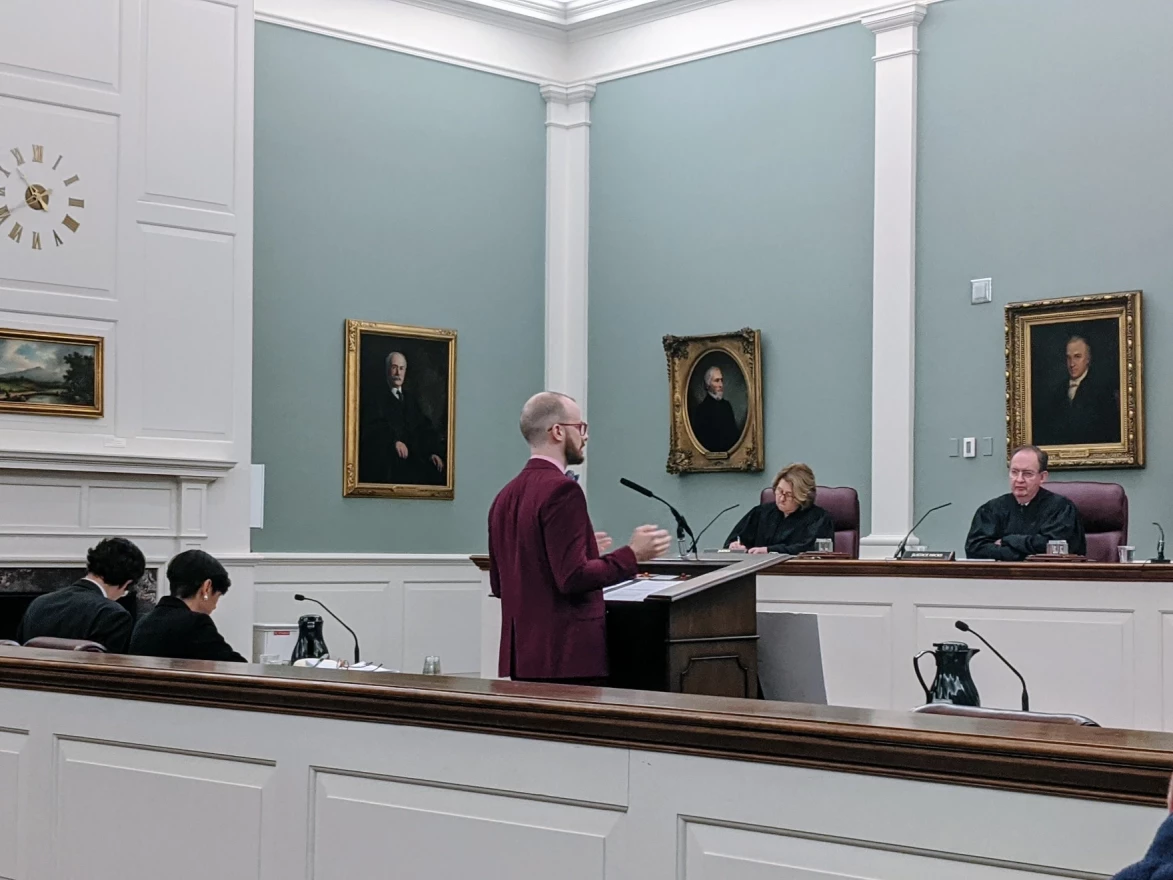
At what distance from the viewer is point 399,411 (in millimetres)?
12086

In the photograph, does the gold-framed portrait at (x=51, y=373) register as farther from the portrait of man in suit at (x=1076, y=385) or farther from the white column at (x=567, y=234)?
the portrait of man in suit at (x=1076, y=385)

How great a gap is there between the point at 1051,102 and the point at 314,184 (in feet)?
16.9

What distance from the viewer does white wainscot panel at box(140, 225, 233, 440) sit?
10289 millimetres

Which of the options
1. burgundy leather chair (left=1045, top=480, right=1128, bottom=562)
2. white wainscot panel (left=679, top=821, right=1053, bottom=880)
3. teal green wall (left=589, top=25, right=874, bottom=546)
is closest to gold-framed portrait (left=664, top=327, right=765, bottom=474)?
teal green wall (left=589, top=25, right=874, bottom=546)

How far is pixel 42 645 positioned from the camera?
5051 millimetres

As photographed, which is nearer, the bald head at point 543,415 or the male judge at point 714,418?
the bald head at point 543,415

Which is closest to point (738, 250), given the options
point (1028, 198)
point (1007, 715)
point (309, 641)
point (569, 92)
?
point (569, 92)

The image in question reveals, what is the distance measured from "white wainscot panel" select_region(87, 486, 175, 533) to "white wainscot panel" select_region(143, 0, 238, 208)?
6.17ft

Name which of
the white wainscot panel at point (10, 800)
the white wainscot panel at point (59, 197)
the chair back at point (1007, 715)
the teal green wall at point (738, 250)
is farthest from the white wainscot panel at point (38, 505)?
the chair back at point (1007, 715)

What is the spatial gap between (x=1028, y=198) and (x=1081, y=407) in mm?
1428

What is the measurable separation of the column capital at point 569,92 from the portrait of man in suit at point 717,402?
8.32 ft

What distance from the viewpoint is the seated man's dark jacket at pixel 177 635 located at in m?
5.49

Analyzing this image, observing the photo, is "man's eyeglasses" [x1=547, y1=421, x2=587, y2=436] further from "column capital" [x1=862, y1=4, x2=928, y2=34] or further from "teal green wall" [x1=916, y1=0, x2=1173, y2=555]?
"column capital" [x1=862, y1=4, x2=928, y2=34]

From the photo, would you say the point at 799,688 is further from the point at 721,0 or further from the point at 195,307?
the point at 721,0
